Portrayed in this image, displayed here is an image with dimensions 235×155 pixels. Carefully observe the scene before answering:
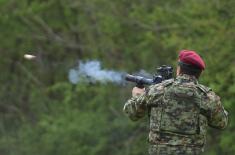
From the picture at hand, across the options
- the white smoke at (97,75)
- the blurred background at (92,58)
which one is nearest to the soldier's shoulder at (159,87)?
the white smoke at (97,75)

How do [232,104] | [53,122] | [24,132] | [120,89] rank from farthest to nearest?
1. [24,132]
2. [53,122]
3. [120,89]
4. [232,104]

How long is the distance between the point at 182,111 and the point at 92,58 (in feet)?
43.1

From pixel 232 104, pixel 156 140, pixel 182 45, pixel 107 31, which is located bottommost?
pixel 156 140

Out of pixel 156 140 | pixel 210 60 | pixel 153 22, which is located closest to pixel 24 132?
pixel 153 22

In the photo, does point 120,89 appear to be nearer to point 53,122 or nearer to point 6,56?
point 53,122

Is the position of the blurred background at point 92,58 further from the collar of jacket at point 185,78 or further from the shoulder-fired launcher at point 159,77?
the collar of jacket at point 185,78

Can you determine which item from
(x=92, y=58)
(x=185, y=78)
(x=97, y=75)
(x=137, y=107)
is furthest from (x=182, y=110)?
(x=92, y=58)

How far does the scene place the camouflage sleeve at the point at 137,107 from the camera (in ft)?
22.2

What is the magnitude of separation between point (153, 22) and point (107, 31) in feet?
6.47

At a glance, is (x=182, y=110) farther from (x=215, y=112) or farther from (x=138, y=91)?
(x=138, y=91)

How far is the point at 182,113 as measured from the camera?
6707 millimetres

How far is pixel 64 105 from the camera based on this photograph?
821 inches

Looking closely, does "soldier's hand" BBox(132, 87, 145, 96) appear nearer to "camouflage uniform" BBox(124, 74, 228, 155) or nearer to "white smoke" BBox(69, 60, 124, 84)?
"camouflage uniform" BBox(124, 74, 228, 155)

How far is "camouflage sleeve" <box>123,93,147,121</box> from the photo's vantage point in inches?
267
